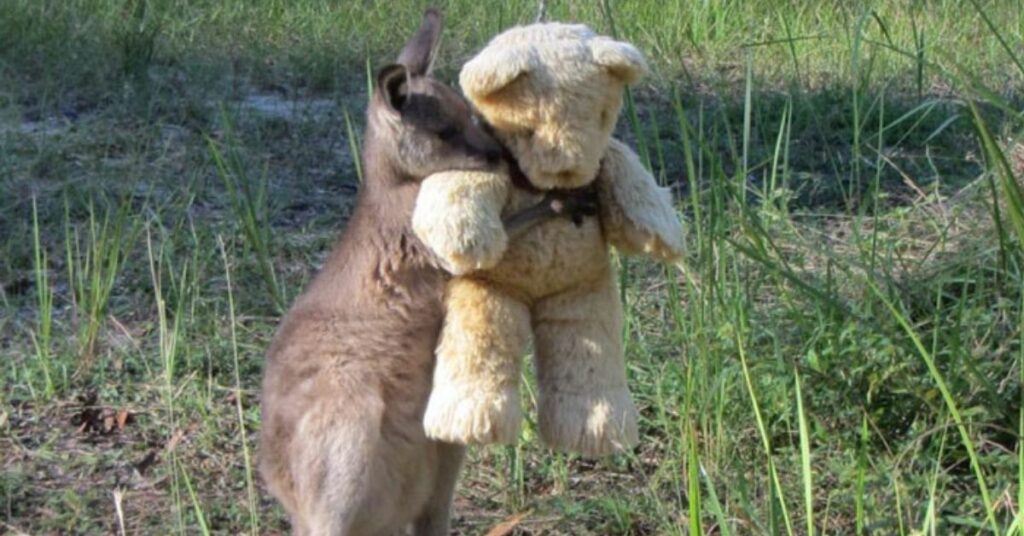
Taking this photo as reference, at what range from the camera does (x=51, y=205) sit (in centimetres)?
524

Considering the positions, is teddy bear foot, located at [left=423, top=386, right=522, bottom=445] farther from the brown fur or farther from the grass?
the grass

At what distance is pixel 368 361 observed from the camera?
2.73 meters

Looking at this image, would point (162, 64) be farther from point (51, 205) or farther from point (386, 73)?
point (386, 73)

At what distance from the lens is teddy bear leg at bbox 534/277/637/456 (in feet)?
8.69

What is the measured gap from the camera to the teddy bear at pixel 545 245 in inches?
97.8

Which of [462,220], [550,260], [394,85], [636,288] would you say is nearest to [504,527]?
[550,260]

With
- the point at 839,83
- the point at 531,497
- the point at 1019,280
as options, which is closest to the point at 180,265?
the point at 531,497

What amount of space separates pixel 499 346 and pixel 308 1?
17.2ft

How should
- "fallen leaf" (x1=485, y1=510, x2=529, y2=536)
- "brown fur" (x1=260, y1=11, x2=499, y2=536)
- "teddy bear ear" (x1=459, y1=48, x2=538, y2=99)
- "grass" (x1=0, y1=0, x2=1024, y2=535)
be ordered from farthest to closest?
"grass" (x1=0, y1=0, x2=1024, y2=535)
"fallen leaf" (x1=485, y1=510, x2=529, y2=536)
"brown fur" (x1=260, y1=11, x2=499, y2=536)
"teddy bear ear" (x1=459, y1=48, x2=538, y2=99)

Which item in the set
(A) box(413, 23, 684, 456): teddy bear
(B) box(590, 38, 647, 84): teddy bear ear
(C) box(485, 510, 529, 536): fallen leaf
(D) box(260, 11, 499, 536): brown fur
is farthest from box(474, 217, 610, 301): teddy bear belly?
(C) box(485, 510, 529, 536): fallen leaf

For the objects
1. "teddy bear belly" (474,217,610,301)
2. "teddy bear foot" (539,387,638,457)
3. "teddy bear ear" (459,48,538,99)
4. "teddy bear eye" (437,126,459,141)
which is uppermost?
"teddy bear ear" (459,48,538,99)

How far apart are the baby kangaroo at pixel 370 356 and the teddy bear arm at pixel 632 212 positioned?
1.8 inches

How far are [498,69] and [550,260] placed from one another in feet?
1.10

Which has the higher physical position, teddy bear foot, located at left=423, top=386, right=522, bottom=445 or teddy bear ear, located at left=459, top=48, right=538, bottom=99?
teddy bear ear, located at left=459, top=48, right=538, bottom=99
